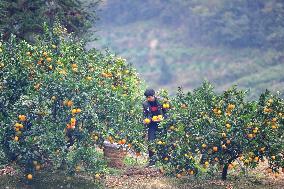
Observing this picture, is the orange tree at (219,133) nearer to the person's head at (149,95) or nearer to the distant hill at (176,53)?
the person's head at (149,95)

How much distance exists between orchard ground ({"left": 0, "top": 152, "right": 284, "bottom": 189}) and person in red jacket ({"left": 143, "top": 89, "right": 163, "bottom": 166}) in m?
0.65

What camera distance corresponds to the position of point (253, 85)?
143ft

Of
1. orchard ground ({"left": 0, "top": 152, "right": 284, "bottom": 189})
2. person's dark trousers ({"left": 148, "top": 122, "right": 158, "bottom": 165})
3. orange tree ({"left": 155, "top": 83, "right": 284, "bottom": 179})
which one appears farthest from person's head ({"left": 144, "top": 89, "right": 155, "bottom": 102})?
orchard ground ({"left": 0, "top": 152, "right": 284, "bottom": 189})

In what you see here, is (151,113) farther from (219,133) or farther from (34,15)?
(34,15)

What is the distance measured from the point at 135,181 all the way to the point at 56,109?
239 cm

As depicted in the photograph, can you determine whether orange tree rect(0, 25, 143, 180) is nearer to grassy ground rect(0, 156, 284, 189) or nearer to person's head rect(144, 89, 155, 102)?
grassy ground rect(0, 156, 284, 189)

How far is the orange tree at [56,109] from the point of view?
10.8 meters

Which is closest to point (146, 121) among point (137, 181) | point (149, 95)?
point (149, 95)

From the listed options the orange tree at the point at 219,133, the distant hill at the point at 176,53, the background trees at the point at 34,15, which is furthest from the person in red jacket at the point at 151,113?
the distant hill at the point at 176,53

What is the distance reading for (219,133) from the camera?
11.4m

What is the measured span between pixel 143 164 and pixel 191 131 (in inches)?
103

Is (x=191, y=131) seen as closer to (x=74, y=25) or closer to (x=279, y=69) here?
(x=74, y=25)

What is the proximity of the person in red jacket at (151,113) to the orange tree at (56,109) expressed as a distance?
3.40ft

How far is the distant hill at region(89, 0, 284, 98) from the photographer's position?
47.1m
